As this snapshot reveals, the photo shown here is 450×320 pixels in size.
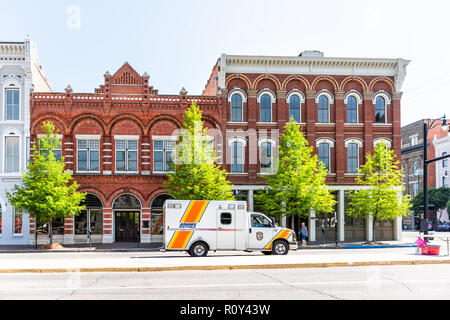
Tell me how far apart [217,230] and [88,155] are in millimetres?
15996

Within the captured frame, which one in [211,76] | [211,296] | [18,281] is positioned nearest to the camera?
[211,296]

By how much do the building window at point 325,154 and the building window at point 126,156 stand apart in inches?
549

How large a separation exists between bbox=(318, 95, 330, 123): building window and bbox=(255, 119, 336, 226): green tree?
391cm

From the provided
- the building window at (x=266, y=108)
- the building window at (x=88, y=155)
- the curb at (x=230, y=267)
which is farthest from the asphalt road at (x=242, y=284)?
the building window at (x=266, y=108)

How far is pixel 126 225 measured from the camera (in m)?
36.8

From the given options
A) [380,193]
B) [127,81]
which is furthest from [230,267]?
[127,81]

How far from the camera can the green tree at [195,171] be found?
33000mm

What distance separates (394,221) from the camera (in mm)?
39562

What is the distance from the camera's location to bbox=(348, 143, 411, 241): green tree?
35219 millimetres

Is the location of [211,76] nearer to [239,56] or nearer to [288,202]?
[239,56]

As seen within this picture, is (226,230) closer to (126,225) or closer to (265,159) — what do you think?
(126,225)
